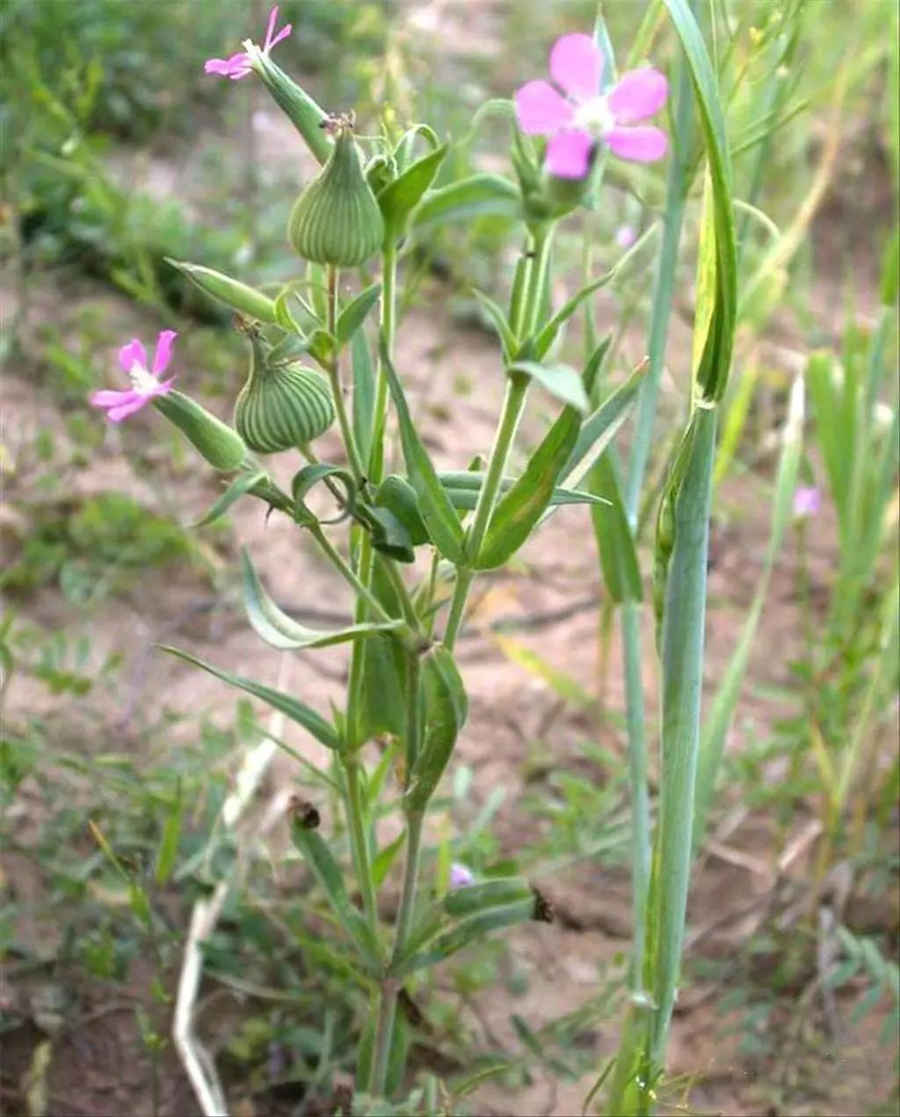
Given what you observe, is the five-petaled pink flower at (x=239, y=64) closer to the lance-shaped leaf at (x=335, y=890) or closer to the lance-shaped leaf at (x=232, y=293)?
the lance-shaped leaf at (x=232, y=293)

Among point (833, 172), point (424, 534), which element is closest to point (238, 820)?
point (424, 534)

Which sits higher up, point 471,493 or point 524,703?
point 524,703

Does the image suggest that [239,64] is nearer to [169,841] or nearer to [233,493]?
[233,493]

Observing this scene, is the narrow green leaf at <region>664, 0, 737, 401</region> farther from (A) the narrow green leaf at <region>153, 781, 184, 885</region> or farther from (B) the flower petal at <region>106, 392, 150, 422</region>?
(A) the narrow green leaf at <region>153, 781, 184, 885</region>

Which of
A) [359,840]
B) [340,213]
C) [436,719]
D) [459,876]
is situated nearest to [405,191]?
[340,213]

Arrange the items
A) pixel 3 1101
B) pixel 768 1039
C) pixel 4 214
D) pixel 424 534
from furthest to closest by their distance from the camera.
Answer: pixel 4 214 < pixel 768 1039 < pixel 3 1101 < pixel 424 534

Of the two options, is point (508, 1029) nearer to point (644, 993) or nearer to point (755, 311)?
point (644, 993)
